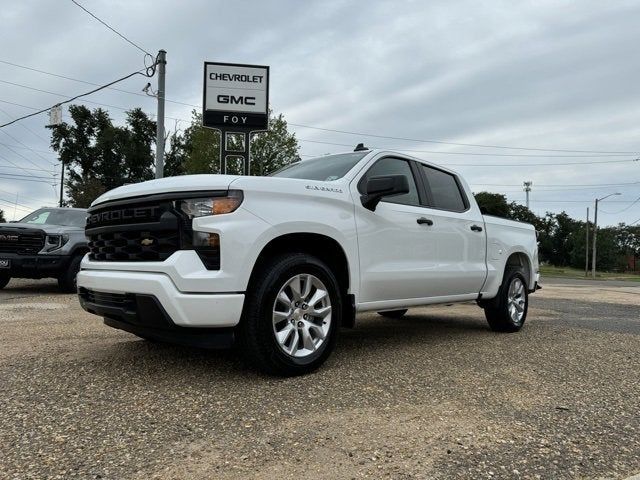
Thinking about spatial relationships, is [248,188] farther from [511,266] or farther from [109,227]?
[511,266]

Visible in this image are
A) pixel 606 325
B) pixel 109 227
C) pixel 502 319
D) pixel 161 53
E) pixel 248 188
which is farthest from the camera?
pixel 161 53

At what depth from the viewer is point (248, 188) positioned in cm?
366

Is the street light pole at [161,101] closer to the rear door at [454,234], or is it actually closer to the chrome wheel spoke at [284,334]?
the rear door at [454,234]

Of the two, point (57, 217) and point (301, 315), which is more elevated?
point (57, 217)

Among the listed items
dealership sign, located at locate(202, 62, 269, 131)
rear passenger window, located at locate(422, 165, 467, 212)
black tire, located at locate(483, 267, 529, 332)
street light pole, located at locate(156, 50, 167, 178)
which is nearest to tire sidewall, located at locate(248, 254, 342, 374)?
rear passenger window, located at locate(422, 165, 467, 212)

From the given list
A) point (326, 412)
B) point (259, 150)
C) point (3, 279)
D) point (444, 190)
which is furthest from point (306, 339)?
point (259, 150)

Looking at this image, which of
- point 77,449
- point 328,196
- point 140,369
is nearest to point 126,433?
point 77,449

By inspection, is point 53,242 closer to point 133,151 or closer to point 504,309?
point 504,309

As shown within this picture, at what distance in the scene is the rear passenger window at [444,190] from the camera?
5559mm

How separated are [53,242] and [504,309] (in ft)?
26.3

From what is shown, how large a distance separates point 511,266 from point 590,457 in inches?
164

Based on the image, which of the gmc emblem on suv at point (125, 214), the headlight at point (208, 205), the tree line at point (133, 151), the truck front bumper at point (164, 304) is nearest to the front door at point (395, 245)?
the headlight at point (208, 205)

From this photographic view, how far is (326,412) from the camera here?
3.18m

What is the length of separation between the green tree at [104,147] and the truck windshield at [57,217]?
4164cm
